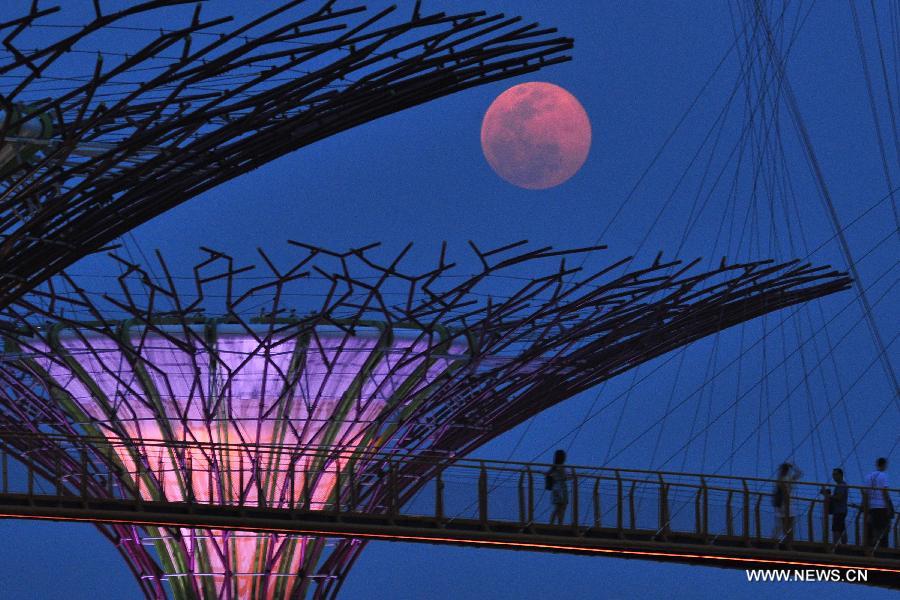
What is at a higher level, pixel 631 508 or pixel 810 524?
pixel 631 508

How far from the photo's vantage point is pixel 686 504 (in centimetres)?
2759

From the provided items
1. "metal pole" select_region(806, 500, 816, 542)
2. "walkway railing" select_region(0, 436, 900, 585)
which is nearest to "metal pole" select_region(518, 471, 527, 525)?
"walkway railing" select_region(0, 436, 900, 585)

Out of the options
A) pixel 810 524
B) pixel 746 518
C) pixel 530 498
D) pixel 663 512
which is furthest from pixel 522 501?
pixel 810 524

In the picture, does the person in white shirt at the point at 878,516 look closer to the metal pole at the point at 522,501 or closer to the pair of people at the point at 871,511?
the pair of people at the point at 871,511

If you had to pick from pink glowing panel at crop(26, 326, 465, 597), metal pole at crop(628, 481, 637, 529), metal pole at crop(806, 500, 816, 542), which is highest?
pink glowing panel at crop(26, 326, 465, 597)

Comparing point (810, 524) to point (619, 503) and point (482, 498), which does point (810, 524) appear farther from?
point (482, 498)

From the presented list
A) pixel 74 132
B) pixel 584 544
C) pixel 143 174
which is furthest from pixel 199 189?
pixel 584 544

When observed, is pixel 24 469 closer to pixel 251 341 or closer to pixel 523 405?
pixel 251 341

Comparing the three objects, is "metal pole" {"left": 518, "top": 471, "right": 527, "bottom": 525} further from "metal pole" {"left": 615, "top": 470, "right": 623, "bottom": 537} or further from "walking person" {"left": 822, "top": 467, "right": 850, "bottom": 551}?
"walking person" {"left": 822, "top": 467, "right": 850, "bottom": 551}

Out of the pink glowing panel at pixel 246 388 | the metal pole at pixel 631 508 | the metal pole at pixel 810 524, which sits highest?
the pink glowing panel at pixel 246 388

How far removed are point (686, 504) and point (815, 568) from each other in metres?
2.42

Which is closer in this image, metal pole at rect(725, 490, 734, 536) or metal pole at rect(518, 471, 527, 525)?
metal pole at rect(725, 490, 734, 536)

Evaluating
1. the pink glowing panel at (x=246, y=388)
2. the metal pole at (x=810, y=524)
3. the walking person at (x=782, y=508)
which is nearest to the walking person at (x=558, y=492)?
the walking person at (x=782, y=508)

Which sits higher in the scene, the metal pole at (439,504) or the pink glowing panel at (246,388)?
the pink glowing panel at (246,388)
